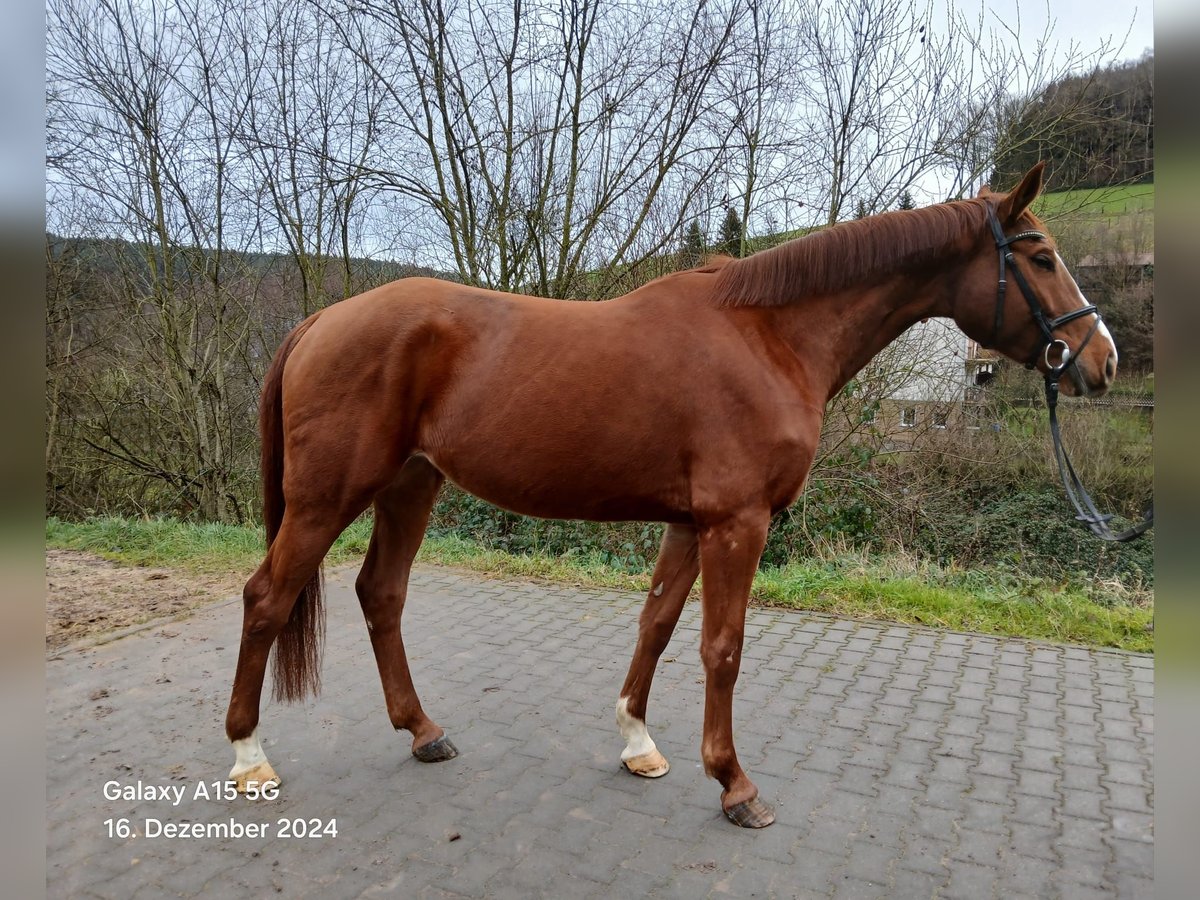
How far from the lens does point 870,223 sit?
8.43ft

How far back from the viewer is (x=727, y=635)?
2.44m

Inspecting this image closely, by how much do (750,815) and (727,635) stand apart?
63cm

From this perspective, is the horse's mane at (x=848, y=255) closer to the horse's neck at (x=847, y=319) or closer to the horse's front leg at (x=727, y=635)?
the horse's neck at (x=847, y=319)

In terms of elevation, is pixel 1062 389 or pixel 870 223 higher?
pixel 870 223

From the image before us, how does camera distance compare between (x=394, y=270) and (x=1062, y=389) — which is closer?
(x=1062, y=389)

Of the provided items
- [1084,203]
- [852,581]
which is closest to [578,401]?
[852,581]

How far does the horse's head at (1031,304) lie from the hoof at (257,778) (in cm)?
316

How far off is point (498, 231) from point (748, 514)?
602cm

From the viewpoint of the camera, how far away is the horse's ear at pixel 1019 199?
2312 millimetres

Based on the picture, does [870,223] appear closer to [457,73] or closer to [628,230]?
[628,230]

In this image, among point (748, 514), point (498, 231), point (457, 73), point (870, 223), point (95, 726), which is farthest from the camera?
point (498, 231)

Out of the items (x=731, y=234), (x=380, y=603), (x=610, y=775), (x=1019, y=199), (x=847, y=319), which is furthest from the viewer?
(x=731, y=234)

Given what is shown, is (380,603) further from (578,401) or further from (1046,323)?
(1046,323)
